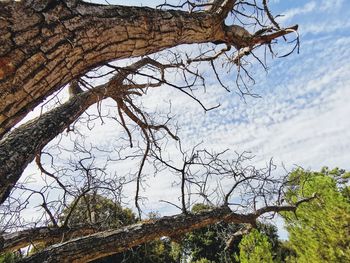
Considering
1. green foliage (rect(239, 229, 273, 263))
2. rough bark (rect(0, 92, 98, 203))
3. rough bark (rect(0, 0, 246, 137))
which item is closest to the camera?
rough bark (rect(0, 0, 246, 137))

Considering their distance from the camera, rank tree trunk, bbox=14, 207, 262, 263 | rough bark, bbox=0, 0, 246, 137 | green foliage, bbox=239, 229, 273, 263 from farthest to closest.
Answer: green foliage, bbox=239, 229, 273, 263 → tree trunk, bbox=14, 207, 262, 263 → rough bark, bbox=0, 0, 246, 137

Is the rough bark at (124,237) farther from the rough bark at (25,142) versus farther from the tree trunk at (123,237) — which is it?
the rough bark at (25,142)

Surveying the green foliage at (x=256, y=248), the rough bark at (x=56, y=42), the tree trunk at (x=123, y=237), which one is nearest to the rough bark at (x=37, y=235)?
the tree trunk at (x=123, y=237)

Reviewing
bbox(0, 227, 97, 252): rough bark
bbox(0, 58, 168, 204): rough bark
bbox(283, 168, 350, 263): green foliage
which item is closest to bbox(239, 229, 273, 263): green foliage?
bbox(283, 168, 350, 263): green foliage

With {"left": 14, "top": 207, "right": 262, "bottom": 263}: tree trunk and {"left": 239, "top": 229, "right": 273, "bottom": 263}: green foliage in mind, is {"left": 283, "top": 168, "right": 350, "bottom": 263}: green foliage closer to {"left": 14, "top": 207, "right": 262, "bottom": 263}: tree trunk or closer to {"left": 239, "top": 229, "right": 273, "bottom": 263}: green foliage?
{"left": 239, "top": 229, "right": 273, "bottom": 263}: green foliage

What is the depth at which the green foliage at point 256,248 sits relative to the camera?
29.7ft

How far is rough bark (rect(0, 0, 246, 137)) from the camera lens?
1316mm

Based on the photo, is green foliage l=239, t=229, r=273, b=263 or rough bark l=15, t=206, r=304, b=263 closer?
rough bark l=15, t=206, r=304, b=263

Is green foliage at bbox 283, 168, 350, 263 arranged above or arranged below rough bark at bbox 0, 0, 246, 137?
above

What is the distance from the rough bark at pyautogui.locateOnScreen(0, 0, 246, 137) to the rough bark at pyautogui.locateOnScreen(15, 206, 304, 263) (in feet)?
5.57

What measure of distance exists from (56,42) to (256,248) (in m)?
8.92

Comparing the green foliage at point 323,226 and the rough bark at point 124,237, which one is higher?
the green foliage at point 323,226

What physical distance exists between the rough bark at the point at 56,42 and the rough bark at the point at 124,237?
1.70m

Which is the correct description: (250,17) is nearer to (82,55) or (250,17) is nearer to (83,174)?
(82,55)
